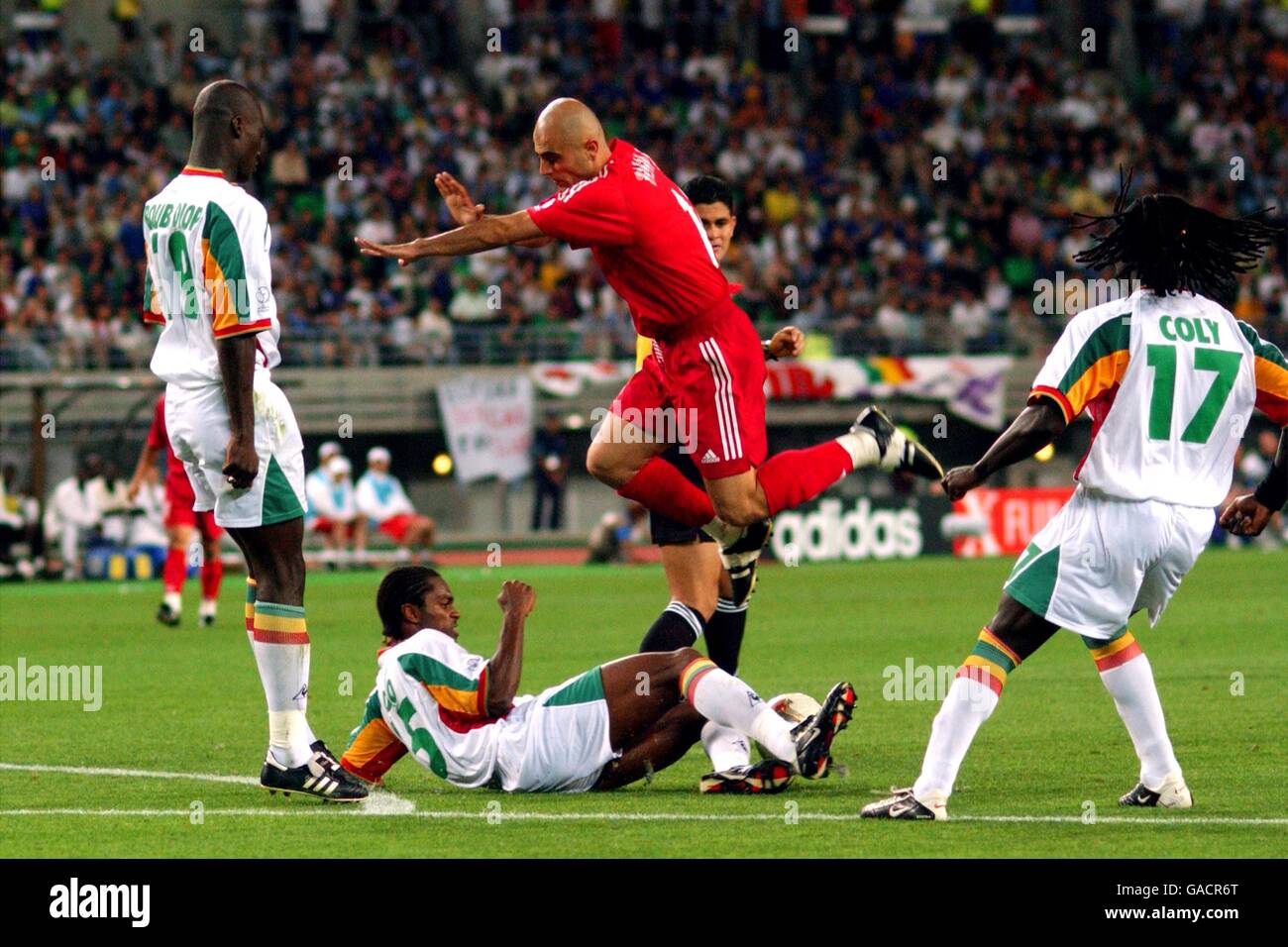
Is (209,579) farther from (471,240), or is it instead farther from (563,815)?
(563,815)

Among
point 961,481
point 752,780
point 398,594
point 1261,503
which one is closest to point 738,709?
point 752,780

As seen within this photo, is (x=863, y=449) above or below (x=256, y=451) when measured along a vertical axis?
below

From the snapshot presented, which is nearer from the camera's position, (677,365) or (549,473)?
(677,365)

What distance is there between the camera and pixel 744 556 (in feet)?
28.0

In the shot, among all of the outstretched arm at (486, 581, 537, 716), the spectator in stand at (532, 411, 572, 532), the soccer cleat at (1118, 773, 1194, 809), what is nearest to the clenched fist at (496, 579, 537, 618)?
the outstretched arm at (486, 581, 537, 716)

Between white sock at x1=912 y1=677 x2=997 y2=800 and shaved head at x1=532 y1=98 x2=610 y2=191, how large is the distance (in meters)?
2.55

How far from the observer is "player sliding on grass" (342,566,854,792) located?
7.42 meters

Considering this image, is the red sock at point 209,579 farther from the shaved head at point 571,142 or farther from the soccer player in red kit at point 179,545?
the shaved head at point 571,142

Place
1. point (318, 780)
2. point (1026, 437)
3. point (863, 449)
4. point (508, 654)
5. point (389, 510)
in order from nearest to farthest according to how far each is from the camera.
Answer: point (1026, 437) → point (508, 654) → point (318, 780) → point (863, 449) → point (389, 510)

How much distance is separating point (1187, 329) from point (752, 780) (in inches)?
92.3

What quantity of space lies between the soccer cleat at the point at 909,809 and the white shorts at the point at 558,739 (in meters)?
1.12

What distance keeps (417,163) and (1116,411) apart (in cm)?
2503

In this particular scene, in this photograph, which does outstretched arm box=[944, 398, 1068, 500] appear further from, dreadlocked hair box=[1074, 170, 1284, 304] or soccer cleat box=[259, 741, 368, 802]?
soccer cleat box=[259, 741, 368, 802]
